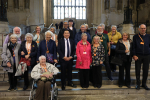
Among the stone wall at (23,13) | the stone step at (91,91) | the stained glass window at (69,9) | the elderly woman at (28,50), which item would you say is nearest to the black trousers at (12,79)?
the stone step at (91,91)

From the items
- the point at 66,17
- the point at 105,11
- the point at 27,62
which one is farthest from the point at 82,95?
the point at 66,17

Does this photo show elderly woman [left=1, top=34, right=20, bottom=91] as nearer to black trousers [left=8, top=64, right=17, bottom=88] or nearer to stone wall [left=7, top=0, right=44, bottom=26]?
black trousers [left=8, top=64, right=17, bottom=88]

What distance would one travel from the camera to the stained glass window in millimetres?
20641

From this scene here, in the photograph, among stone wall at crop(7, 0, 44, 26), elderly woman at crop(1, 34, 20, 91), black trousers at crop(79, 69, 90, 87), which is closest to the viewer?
elderly woman at crop(1, 34, 20, 91)

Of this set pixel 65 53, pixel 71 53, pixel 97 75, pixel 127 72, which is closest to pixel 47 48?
pixel 65 53

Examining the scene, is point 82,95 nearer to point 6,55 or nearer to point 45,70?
point 45,70

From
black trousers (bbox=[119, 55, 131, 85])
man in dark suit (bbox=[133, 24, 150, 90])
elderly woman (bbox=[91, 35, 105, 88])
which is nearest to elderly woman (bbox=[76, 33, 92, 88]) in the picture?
elderly woman (bbox=[91, 35, 105, 88])

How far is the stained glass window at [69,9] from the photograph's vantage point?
20641mm

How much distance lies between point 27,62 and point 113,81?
2987 millimetres

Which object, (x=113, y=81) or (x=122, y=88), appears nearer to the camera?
(x=122, y=88)

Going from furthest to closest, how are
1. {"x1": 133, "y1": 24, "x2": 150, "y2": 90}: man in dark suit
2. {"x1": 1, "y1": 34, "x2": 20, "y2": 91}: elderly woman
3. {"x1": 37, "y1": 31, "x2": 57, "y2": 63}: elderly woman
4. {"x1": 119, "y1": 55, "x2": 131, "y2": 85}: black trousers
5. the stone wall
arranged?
the stone wall < {"x1": 119, "y1": 55, "x2": 131, "y2": 85}: black trousers < {"x1": 133, "y1": 24, "x2": 150, "y2": 90}: man in dark suit < {"x1": 37, "y1": 31, "x2": 57, "y2": 63}: elderly woman < {"x1": 1, "y1": 34, "x2": 20, "y2": 91}: elderly woman

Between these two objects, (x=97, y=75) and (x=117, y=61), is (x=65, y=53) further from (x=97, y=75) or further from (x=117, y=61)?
(x=117, y=61)

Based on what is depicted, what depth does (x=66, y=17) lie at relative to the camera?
20500 mm

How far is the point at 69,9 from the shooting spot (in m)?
20.9
